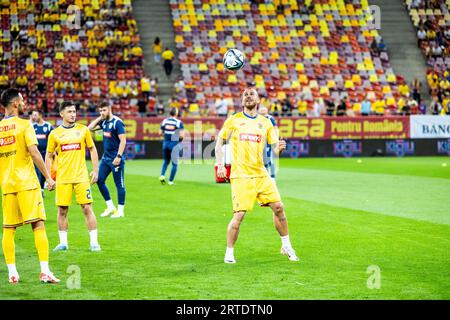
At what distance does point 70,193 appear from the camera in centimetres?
1252

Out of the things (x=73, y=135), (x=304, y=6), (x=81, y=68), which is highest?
(x=304, y=6)

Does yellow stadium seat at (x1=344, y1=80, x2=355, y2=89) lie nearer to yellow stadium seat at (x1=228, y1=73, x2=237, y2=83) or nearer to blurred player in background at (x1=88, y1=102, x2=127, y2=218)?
yellow stadium seat at (x1=228, y1=73, x2=237, y2=83)

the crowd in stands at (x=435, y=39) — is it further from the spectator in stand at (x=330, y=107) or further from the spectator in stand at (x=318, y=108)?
the spectator in stand at (x=318, y=108)

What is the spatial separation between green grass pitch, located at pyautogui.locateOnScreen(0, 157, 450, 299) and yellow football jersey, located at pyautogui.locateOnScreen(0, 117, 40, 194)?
3.85ft

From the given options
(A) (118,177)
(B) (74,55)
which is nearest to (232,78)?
(B) (74,55)

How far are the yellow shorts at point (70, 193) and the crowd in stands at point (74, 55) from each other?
28.1 meters

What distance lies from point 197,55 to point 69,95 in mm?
8570

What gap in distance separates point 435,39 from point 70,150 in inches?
1665

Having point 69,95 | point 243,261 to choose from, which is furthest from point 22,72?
point 243,261

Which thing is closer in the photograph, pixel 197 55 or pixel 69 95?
pixel 69 95

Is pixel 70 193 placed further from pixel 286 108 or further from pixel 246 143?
pixel 286 108

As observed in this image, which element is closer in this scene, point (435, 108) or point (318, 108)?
point (318, 108)

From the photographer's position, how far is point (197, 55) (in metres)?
47.5
